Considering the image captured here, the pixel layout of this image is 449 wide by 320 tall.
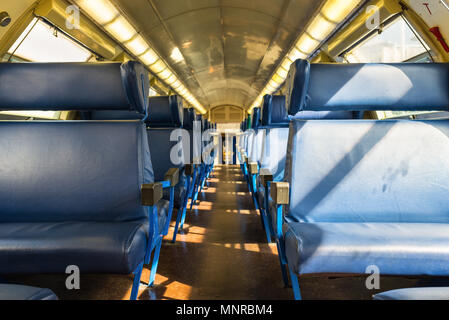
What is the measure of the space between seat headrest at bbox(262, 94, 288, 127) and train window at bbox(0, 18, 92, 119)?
2.93m

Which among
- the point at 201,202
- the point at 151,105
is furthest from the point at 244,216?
the point at 151,105

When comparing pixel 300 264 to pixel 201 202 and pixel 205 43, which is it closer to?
pixel 201 202

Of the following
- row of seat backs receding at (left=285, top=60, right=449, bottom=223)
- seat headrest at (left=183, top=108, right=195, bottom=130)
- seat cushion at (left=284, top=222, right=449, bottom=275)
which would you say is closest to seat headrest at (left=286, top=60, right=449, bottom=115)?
row of seat backs receding at (left=285, top=60, right=449, bottom=223)

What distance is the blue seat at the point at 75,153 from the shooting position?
162cm

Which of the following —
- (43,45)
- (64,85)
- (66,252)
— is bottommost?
(66,252)

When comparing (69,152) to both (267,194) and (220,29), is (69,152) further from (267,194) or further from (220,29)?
(220,29)

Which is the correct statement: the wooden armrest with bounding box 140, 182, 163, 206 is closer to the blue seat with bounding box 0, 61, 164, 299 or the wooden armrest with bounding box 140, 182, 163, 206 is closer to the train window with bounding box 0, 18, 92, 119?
the blue seat with bounding box 0, 61, 164, 299

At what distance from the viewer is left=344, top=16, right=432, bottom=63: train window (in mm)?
3168

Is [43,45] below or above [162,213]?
above

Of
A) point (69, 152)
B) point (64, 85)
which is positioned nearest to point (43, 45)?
point (64, 85)

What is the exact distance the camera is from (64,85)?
1.63 metres

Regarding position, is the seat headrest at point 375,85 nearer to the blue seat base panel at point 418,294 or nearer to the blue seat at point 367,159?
the blue seat at point 367,159

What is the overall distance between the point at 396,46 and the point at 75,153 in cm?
387
